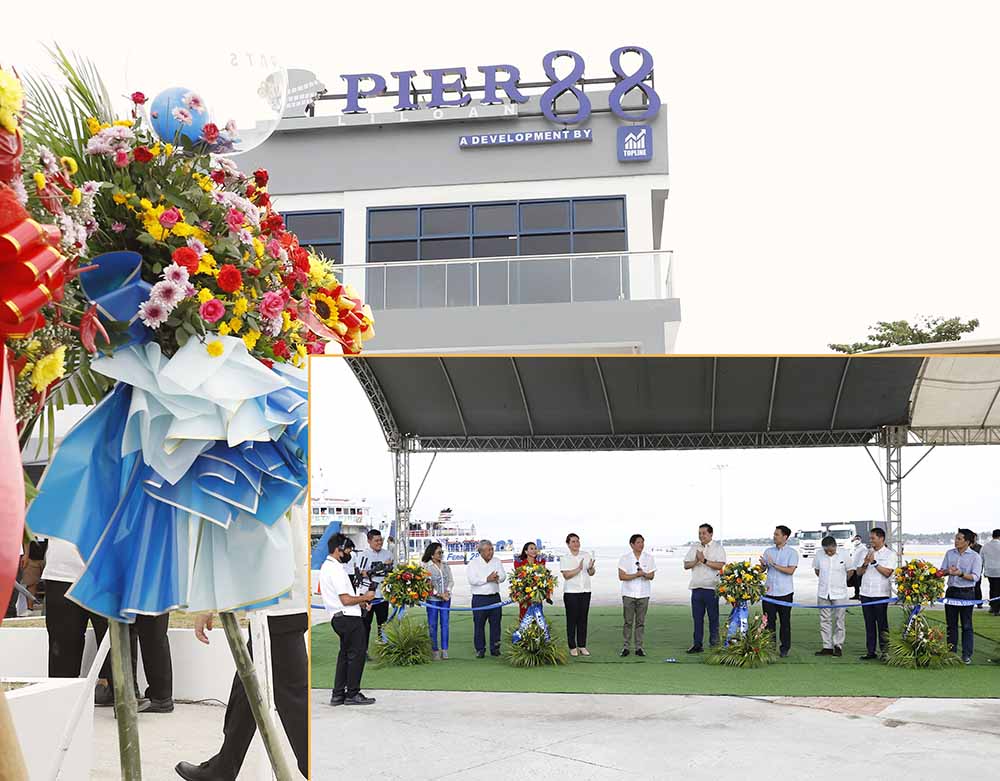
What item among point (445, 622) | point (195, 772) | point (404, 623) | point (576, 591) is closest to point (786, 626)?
point (576, 591)

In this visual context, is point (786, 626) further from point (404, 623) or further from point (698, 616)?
point (404, 623)

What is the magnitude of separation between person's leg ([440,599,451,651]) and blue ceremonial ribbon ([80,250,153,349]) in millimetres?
2156

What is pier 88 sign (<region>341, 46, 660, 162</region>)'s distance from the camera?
15875mm

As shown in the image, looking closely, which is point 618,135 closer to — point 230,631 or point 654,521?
point 654,521

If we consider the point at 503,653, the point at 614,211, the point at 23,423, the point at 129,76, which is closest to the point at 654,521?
the point at 503,653

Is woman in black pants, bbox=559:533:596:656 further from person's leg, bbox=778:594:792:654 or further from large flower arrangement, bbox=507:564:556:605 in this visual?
person's leg, bbox=778:594:792:654

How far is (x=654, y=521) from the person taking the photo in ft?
11.5

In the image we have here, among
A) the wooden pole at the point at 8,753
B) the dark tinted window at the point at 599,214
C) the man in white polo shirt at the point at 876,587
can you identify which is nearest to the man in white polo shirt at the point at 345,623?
the man in white polo shirt at the point at 876,587

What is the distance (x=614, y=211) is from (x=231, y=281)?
14.6m

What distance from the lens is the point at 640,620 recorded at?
3.51m

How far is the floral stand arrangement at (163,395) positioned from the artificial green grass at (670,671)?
1.76m

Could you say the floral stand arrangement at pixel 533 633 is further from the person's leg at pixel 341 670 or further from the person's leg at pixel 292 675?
the person's leg at pixel 292 675

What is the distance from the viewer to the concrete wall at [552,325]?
1244 centimetres

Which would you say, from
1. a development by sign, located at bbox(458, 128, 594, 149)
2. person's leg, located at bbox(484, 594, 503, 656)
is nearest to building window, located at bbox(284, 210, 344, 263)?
a development by sign, located at bbox(458, 128, 594, 149)
